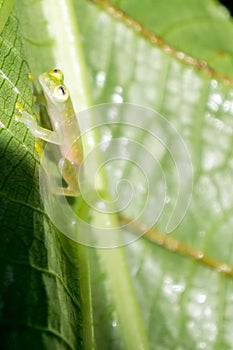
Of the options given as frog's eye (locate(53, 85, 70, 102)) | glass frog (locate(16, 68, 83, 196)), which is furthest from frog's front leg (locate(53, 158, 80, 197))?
frog's eye (locate(53, 85, 70, 102))

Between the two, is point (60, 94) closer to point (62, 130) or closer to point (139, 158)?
point (62, 130)

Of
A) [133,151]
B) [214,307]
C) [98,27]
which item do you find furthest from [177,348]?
[98,27]

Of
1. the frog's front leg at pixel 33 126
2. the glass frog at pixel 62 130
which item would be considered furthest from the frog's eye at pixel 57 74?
the frog's front leg at pixel 33 126

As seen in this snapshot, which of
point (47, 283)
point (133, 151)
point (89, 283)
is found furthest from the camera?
point (133, 151)

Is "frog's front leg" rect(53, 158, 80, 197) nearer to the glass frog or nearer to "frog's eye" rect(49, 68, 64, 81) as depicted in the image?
the glass frog

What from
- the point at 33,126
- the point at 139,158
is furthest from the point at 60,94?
the point at 139,158

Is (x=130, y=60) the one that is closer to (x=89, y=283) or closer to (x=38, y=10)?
(x=38, y=10)
